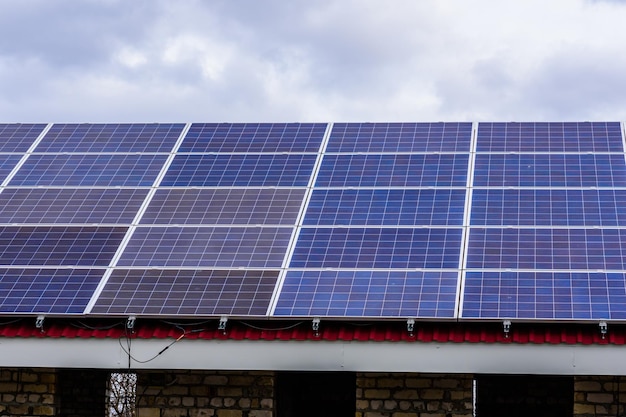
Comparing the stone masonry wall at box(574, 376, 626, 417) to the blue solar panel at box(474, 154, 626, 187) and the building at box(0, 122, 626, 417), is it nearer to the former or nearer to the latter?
the building at box(0, 122, 626, 417)

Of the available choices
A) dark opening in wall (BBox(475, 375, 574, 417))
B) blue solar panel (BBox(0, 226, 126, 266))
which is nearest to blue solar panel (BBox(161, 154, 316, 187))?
blue solar panel (BBox(0, 226, 126, 266))

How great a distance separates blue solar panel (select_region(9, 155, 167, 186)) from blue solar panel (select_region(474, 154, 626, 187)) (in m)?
6.37

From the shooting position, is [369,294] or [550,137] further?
[550,137]

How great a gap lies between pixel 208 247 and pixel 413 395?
426cm

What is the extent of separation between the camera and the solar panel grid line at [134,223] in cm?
1788

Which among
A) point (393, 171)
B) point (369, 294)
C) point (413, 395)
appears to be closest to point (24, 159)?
point (393, 171)

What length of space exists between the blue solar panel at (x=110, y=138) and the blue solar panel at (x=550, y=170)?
6548 mm

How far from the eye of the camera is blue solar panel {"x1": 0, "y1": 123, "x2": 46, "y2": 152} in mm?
23688

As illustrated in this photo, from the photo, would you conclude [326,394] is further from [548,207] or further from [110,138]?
[110,138]

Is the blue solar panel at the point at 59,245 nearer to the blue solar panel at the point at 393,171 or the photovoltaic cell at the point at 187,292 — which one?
the photovoltaic cell at the point at 187,292

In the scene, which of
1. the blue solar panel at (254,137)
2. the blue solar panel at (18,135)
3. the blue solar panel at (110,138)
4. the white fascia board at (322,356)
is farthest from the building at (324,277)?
the blue solar panel at (18,135)

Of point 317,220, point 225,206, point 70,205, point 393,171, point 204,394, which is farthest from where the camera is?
point 393,171

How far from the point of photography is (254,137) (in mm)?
23484

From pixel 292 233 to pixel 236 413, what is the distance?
3213 mm
